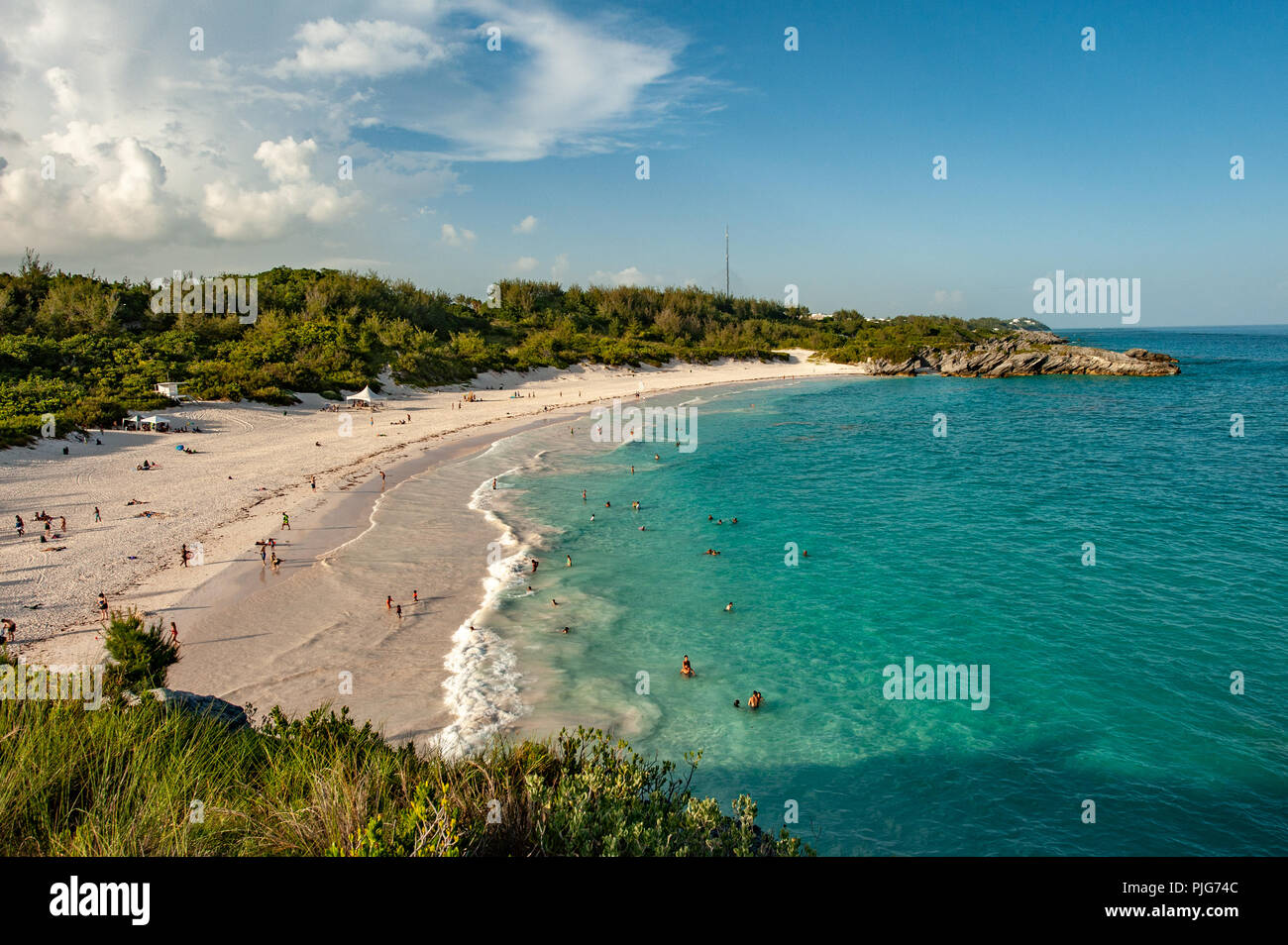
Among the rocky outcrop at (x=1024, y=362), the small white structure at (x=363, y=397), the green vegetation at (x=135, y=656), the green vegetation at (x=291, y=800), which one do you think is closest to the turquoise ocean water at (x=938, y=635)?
the green vegetation at (x=291, y=800)

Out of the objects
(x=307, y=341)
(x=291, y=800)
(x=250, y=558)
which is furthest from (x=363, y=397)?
(x=291, y=800)

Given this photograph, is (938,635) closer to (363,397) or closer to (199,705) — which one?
(199,705)

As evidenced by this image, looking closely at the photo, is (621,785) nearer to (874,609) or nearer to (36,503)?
(874,609)

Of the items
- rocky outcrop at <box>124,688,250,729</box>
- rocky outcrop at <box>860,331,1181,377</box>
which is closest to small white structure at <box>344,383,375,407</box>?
rocky outcrop at <box>124,688,250,729</box>

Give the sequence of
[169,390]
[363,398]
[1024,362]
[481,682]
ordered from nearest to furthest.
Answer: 1. [481,682]
2. [169,390]
3. [363,398]
4. [1024,362]

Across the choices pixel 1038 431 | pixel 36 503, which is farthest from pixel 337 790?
pixel 1038 431

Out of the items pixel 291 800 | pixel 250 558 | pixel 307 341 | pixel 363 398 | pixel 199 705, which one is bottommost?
pixel 250 558
